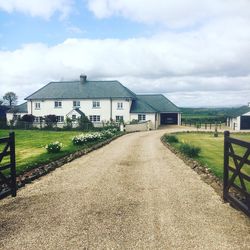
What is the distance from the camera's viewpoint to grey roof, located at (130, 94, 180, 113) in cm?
6101

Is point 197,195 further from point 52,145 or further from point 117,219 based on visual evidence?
point 52,145

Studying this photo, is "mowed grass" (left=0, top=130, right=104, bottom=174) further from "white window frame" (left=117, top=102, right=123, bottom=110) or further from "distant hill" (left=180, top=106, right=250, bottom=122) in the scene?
"distant hill" (left=180, top=106, right=250, bottom=122)

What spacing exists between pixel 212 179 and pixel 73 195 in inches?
231

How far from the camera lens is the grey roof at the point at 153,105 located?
6101 centimetres

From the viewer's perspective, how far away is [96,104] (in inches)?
2468

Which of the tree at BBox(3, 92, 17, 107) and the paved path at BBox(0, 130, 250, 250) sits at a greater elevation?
the tree at BBox(3, 92, 17, 107)

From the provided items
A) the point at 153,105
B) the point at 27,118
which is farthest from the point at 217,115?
the point at 27,118

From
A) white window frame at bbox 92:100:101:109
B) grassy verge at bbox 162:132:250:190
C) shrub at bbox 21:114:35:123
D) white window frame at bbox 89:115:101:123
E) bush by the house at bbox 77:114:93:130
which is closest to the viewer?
grassy verge at bbox 162:132:250:190

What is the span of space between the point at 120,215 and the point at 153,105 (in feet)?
189

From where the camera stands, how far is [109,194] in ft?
37.2

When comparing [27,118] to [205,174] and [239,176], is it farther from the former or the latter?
[239,176]

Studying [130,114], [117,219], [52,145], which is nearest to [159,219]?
[117,219]

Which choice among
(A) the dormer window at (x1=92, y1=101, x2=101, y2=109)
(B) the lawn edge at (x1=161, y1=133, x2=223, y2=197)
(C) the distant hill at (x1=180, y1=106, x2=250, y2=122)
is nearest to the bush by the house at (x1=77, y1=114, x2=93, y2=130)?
(A) the dormer window at (x1=92, y1=101, x2=101, y2=109)

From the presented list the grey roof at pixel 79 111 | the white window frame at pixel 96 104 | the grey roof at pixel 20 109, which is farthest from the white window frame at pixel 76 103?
the grey roof at pixel 20 109
